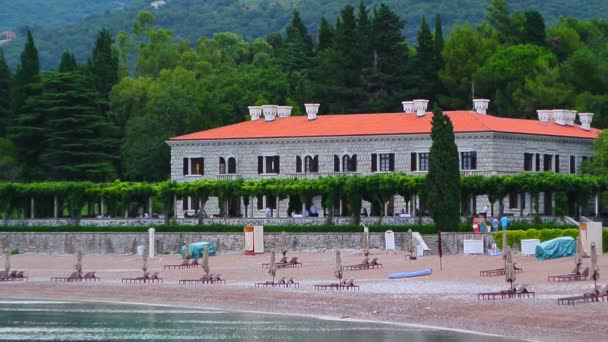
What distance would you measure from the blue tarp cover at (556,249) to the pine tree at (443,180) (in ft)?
37.2

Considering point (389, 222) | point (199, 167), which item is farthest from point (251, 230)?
point (199, 167)

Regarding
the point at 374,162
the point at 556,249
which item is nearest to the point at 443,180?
the point at 556,249

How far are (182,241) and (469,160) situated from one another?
17155 mm

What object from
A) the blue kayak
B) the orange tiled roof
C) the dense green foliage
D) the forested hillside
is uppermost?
the forested hillside

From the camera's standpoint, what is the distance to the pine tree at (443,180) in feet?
241

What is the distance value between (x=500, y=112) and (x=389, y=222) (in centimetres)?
2869

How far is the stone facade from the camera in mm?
86250

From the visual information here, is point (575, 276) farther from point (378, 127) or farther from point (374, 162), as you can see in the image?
point (378, 127)

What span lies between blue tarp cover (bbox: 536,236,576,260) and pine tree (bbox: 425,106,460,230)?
447 inches

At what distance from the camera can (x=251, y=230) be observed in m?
76.2

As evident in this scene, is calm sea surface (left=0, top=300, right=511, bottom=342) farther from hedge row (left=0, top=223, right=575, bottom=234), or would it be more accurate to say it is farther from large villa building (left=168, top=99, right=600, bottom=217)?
large villa building (left=168, top=99, right=600, bottom=217)

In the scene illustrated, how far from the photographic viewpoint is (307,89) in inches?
4461

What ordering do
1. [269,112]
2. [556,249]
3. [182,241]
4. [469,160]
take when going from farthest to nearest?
[269,112] < [469,160] < [182,241] < [556,249]

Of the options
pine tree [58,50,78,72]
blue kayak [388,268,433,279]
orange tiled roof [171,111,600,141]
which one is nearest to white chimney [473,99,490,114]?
orange tiled roof [171,111,600,141]
